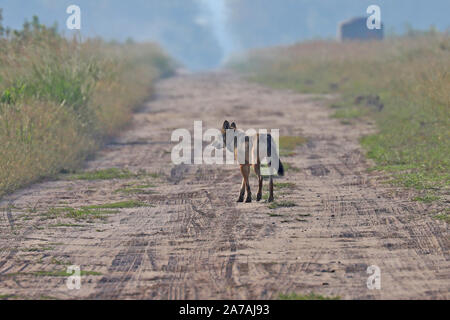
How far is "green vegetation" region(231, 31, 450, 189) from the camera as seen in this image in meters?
11.4

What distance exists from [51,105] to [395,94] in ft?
32.2

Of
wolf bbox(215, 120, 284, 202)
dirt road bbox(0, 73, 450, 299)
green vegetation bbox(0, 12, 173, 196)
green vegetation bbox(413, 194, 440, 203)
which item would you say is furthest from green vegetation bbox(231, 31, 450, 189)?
green vegetation bbox(0, 12, 173, 196)

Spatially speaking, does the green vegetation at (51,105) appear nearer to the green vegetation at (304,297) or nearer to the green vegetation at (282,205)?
the green vegetation at (282,205)

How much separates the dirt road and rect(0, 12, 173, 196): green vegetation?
52cm

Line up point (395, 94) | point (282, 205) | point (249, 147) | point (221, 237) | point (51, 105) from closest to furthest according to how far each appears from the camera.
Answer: point (221, 237)
point (282, 205)
point (249, 147)
point (51, 105)
point (395, 94)

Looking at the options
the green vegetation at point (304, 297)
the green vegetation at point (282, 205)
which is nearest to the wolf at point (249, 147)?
the green vegetation at point (282, 205)

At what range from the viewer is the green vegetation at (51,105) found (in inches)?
444

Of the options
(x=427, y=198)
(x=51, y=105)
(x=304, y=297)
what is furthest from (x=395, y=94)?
(x=304, y=297)

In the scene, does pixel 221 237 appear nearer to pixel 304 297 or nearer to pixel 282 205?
pixel 282 205

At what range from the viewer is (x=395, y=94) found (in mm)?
19625

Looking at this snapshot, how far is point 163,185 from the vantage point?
1055 centimetres

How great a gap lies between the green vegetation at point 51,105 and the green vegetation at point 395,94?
14.8ft

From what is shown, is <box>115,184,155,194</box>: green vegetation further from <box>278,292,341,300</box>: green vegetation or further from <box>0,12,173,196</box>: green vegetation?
<box>278,292,341,300</box>: green vegetation

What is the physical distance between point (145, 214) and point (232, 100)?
53.3ft
